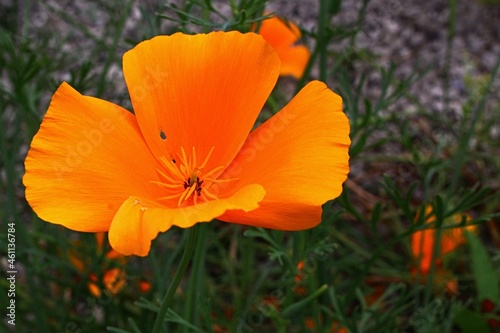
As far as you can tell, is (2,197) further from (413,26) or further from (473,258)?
(413,26)

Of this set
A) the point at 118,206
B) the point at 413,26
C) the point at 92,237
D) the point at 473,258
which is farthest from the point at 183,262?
the point at 413,26

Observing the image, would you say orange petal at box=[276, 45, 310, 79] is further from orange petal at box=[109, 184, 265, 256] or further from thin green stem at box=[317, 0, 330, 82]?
orange petal at box=[109, 184, 265, 256]

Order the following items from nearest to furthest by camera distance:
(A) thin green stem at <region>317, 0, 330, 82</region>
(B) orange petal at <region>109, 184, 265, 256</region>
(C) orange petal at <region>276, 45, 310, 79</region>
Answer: (B) orange petal at <region>109, 184, 265, 256</region>, (A) thin green stem at <region>317, 0, 330, 82</region>, (C) orange petal at <region>276, 45, 310, 79</region>

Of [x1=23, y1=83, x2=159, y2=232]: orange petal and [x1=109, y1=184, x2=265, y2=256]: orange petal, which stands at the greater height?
[x1=23, y1=83, x2=159, y2=232]: orange petal

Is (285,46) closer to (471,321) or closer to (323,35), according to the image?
(323,35)

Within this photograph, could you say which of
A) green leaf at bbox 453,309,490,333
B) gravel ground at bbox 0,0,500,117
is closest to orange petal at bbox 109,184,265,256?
green leaf at bbox 453,309,490,333

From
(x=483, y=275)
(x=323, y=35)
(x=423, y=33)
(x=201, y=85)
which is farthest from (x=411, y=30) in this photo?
(x=201, y=85)

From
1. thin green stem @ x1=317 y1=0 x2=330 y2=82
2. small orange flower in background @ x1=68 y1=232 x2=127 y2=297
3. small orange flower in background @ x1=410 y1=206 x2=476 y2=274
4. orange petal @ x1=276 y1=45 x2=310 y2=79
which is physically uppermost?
orange petal @ x1=276 y1=45 x2=310 y2=79
